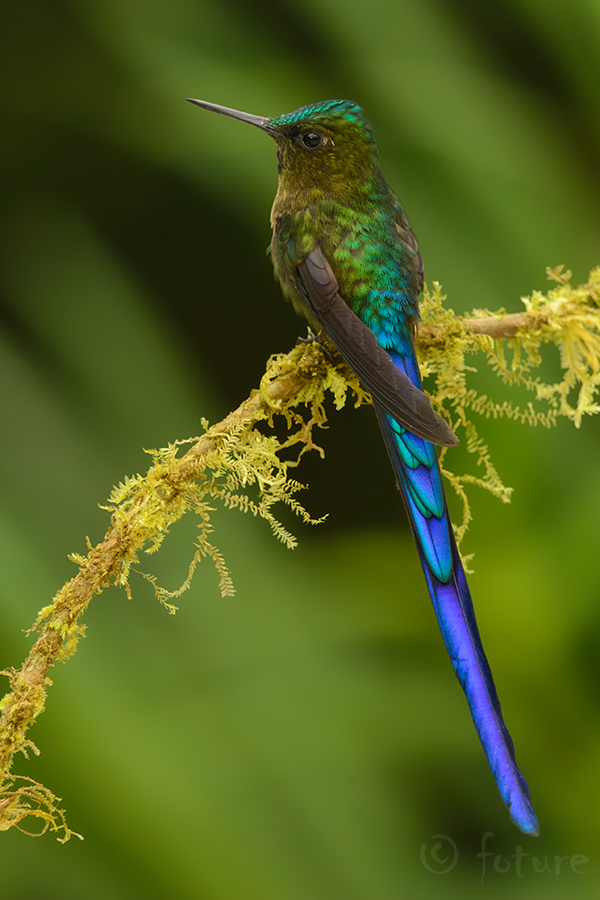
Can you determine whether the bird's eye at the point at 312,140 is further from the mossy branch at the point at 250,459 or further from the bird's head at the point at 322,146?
the mossy branch at the point at 250,459

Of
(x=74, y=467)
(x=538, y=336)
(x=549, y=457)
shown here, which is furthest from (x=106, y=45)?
(x=549, y=457)

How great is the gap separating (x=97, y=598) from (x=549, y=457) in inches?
37.0

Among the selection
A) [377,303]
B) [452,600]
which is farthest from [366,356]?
[452,600]

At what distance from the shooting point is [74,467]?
1471mm

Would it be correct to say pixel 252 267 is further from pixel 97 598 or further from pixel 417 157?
pixel 97 598

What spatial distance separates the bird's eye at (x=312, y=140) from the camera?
3.43 ft

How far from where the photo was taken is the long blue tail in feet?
2.42

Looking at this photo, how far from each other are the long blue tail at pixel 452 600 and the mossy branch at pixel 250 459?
14 cm

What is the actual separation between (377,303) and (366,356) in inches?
5.0

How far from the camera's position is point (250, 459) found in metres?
0.93

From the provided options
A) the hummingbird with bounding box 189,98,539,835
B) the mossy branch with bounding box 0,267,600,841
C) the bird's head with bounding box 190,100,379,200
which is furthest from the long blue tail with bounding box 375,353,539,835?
the bird's head with bounding box 190,100,379,200

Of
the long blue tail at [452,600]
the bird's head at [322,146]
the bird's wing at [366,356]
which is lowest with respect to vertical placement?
the long blue tail at [452,600]

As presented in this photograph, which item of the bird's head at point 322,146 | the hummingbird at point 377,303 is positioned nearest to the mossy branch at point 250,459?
the hummingbird at point 377,303

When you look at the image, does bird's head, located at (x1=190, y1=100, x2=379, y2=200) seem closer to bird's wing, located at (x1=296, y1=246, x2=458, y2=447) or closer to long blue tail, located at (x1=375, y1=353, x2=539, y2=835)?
bird's wing, located at (x1=296, y1=246, x2=458, y2=447)
